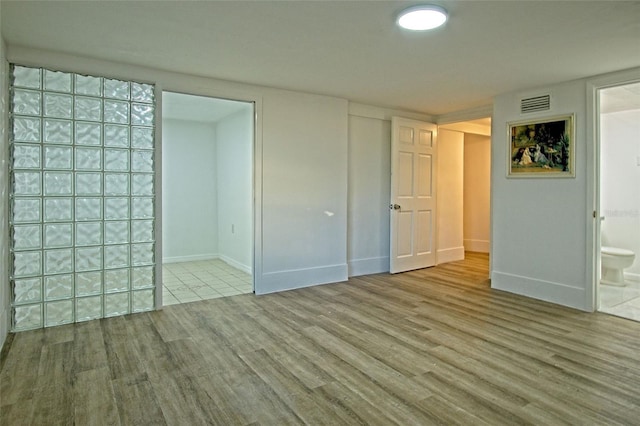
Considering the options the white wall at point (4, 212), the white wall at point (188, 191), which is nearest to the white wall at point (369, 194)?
the white wall at point (188, 191)

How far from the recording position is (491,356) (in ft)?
8.91

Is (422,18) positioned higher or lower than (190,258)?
higher

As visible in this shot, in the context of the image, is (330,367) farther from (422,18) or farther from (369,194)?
(369,194)

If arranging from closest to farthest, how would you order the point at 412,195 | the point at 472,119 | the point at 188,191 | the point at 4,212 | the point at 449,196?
the point at 4,212 < the point at 472,119 < the point at 412,195 < the point at 449,196 < the point at 188,191

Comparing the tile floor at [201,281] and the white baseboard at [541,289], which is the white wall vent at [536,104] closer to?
the white baseboard at [541,289]

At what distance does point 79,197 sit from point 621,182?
6327 millimetres

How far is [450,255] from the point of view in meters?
6.27

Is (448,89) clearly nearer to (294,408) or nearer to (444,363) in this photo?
(444,363)

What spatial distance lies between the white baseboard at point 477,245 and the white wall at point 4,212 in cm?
692

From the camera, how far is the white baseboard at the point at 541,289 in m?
3.88

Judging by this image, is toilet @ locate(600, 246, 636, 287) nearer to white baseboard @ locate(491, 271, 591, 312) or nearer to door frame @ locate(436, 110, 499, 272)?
white baseboard @ locate(491, 271, 591, 312)

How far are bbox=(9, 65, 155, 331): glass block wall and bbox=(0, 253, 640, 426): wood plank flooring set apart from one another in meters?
0.28

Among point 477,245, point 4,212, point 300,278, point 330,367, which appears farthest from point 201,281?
point 477,245

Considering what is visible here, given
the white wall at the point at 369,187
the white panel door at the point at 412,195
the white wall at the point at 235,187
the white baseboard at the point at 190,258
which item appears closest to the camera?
the white wall at the point at 369,187
